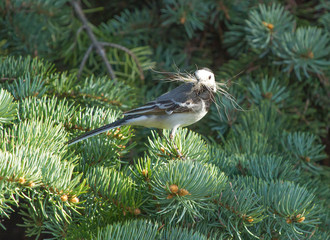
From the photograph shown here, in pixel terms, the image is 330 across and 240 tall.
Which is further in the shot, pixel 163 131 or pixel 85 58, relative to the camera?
pixel 85 58

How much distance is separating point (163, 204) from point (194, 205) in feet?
0.38

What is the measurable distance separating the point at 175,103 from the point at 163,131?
1.47 feet

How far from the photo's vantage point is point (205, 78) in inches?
94.2

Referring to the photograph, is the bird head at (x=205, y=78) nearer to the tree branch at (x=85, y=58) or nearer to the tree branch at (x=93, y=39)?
the tree branch at (x=93, y=39)

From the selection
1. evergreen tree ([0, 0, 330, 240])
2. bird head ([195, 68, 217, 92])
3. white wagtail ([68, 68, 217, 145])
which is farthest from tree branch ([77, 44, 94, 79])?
bird head ([195, 68, 217, 92])

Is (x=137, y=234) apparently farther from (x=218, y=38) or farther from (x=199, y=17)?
(x=218, y=38)

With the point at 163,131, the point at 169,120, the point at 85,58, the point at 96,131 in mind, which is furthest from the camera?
the point at 85,58

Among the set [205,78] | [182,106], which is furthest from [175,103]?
[205,78]

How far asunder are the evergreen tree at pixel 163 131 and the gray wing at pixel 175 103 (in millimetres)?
131

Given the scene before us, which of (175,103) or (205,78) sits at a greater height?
(205,78)

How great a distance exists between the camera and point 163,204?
1.53 metres

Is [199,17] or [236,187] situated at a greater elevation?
[199,17]

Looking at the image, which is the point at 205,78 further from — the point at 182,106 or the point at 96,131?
the point at 96,131

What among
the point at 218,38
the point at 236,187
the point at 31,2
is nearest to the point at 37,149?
the point at 236,187
